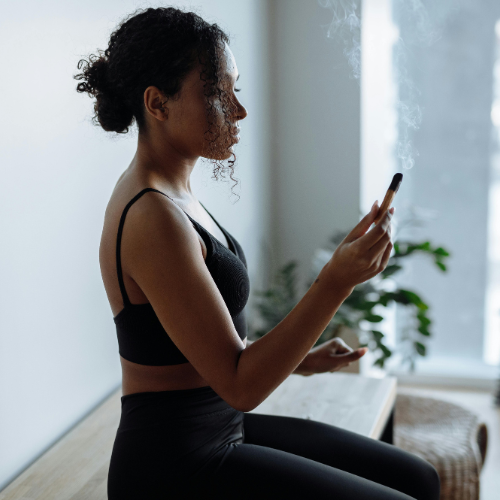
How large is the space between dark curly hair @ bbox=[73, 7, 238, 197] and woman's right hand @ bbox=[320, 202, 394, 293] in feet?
1.00

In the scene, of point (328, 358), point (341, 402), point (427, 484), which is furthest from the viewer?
point (341, 402)

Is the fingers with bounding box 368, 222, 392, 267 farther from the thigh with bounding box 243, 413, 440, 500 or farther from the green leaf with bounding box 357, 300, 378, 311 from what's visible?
the green leaf with bounding box 357, 300, 378, 311

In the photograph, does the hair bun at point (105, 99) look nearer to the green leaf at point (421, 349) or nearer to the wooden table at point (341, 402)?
the wooden table at point (341, 402)

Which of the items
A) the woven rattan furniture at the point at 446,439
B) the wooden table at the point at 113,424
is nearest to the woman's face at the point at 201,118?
the wooden table at the point at 113,424

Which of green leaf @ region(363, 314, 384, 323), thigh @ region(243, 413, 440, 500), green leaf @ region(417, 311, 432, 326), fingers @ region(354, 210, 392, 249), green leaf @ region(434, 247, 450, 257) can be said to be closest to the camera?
fingers @ region(354, 210, 392, 249)

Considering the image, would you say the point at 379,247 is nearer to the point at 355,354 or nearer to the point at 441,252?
the point at 355,354

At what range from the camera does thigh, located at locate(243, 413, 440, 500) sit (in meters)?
1.14

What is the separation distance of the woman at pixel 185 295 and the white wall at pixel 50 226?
0.75 ft

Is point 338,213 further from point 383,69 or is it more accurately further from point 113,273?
point 113,273

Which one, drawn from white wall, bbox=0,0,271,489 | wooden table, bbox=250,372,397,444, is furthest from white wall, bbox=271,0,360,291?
wooden table, bbox=250,372,397,444

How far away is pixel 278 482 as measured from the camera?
96 centimetres

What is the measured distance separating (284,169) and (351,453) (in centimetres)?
178

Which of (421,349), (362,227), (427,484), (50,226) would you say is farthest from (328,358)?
(421,349)

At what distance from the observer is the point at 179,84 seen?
965 millimetres
